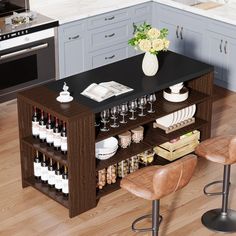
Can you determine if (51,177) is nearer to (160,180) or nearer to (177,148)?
(177,148)

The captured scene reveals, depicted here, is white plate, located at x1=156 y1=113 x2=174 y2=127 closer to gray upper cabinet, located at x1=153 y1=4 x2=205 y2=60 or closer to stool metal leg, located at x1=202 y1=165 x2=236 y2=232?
stool metal leg, located at x1=202 y1=165 x2=236 y2=232

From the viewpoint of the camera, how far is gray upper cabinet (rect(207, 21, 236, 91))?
26.1 ft

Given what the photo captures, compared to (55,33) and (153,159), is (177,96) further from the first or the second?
(55,33)

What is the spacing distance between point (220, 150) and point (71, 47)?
9.30 ft

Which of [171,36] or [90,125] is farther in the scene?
[171,36]

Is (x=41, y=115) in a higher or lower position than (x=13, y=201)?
higher

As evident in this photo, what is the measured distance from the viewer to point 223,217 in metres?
5.82

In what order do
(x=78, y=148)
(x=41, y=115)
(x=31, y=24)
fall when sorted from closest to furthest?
(x=78, y=148)
(x=41, y=115)
(x=31, y=24)

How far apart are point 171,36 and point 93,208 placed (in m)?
3.11

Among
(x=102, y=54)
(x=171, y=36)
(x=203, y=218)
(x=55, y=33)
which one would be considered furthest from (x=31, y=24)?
(x=203, y=218)

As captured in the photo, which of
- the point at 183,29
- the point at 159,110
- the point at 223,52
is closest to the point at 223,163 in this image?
the point at 159,110

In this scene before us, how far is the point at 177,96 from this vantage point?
640 cm

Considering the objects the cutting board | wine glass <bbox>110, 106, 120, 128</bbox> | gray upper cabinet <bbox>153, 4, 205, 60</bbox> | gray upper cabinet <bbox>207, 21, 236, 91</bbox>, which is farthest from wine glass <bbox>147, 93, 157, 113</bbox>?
the cutting board

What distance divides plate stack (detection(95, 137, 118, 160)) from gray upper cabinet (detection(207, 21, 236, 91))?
2.38m
